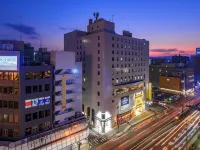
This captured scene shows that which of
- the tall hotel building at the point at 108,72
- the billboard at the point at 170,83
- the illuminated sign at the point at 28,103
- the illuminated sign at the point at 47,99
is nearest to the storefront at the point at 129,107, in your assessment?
the tall hotel building at the point at 108,72

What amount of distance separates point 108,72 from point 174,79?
7121cm

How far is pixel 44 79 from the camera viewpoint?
43031 mm

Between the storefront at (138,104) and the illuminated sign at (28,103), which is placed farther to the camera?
the storefront at (138,104)

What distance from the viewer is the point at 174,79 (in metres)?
118

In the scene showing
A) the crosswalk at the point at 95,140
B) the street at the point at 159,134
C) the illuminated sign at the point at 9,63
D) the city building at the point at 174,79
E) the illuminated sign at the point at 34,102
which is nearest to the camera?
the illuminated sign at the point at 9,63

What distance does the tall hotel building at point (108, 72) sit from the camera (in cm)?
6231

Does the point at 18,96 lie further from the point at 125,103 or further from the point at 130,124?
the point at 130,124

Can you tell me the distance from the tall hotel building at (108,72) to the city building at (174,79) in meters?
50.4

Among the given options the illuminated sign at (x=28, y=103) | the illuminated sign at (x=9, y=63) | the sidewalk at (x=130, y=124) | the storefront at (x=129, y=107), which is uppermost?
the illuminated sign at (x=9, y=63)

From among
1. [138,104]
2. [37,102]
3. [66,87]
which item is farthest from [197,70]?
[37,102]

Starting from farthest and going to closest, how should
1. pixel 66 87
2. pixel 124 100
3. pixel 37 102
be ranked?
1. pixel 124 100
2. pixel 66 87
3. pixel 37 102

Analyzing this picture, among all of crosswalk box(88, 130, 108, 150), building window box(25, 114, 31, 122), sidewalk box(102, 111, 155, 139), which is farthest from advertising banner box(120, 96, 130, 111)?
building window box(25, 114, 31, 122)

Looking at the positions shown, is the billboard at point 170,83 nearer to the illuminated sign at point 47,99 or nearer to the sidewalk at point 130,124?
the sidewalk at point 130,124

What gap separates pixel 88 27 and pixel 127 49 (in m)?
18.3
